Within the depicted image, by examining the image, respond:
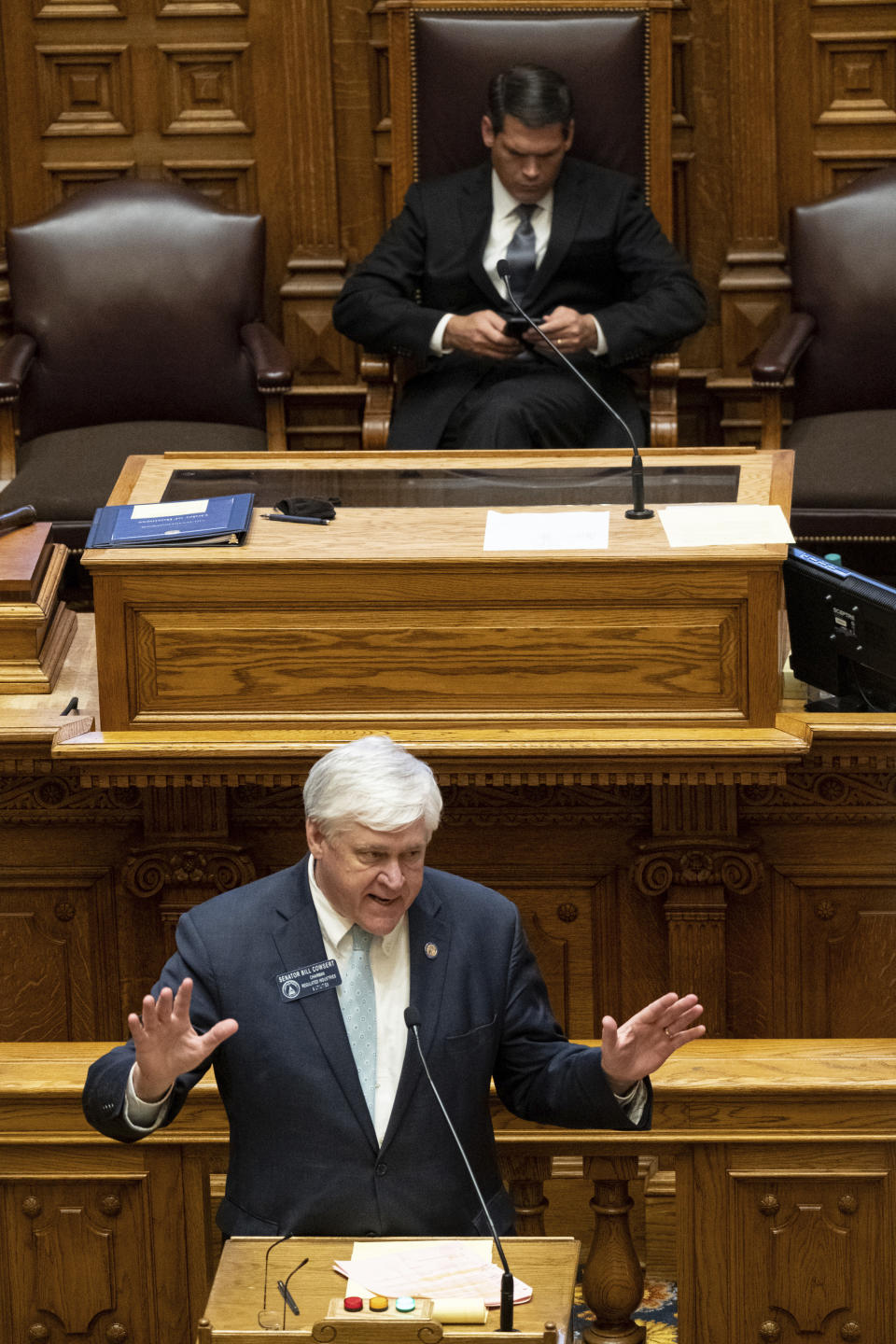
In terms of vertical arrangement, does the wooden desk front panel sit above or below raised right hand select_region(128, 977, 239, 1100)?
above

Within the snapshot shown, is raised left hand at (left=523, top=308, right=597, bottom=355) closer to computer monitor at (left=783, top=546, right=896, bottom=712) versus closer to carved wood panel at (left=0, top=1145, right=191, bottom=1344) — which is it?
computer monitor at (left=783, top=546, right=896, bottom=712)

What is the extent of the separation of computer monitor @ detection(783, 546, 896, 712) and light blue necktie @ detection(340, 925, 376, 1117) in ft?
3.55

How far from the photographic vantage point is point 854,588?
3029 mm

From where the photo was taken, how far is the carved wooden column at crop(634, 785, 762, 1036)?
316cm

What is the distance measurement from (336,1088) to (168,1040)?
0.80ft

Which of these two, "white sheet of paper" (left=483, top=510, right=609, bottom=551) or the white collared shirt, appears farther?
"white sheet of paper" (left=483, top=510, right=609, bottom=551)

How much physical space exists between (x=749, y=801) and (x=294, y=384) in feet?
8.58

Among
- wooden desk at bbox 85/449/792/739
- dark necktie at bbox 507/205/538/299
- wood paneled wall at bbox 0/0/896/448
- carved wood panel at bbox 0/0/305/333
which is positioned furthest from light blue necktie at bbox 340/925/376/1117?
carved wood panel at bbox 0/0/305/333

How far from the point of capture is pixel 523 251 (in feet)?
15.5

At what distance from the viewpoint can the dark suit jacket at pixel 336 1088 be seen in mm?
2219

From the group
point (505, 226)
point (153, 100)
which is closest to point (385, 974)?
point (505, 226)

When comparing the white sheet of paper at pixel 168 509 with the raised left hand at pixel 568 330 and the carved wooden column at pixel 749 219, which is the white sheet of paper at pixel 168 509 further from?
the carved wooden column at pixel 749 219

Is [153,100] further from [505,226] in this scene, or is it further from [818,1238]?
[818,1238]

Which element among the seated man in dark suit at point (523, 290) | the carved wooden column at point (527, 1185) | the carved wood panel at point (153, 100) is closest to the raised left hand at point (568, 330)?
the seated man in dark suit at point (523, 290)
